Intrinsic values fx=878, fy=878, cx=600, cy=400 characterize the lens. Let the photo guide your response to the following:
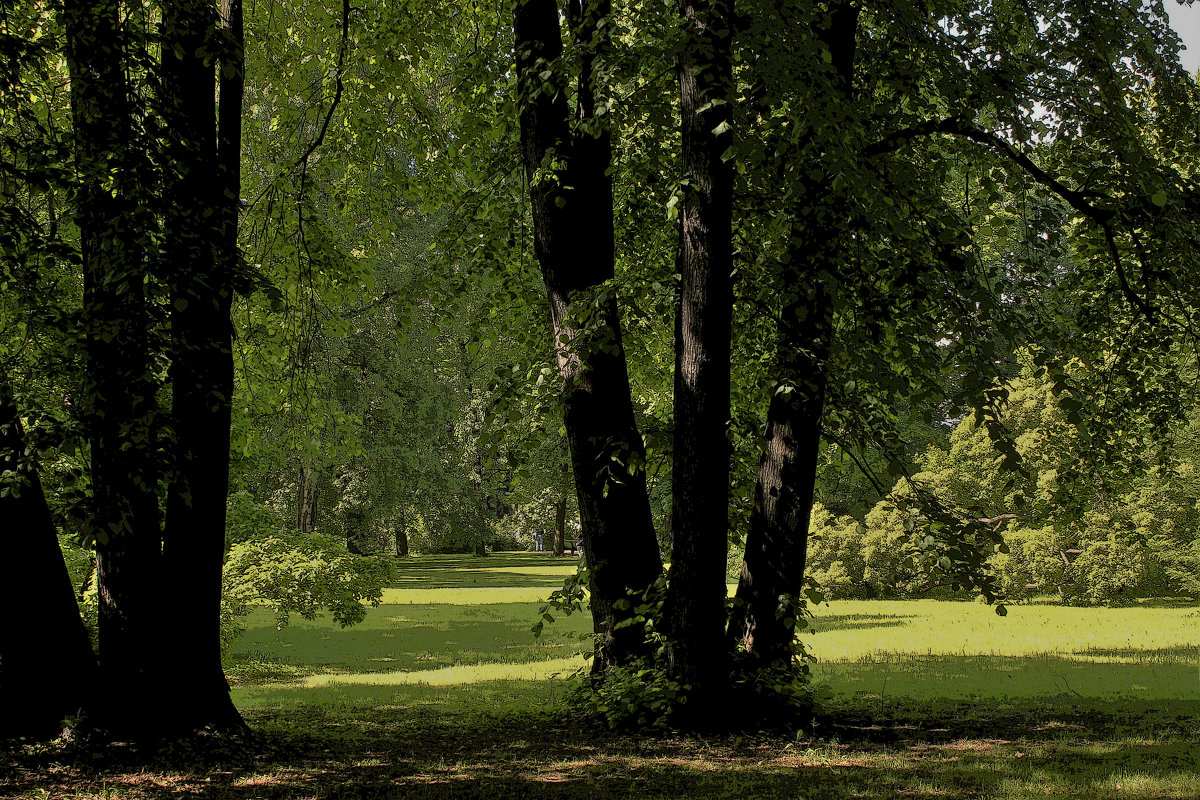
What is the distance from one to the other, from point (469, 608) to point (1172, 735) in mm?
17520

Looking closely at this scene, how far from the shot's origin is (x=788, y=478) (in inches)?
281

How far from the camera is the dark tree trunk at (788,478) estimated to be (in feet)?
21.7

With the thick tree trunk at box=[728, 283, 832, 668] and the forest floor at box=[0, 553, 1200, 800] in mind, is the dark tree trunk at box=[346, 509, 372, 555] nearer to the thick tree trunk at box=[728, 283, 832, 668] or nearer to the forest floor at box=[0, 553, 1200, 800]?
the forest floor at box=[0, 553, 1200, 800]

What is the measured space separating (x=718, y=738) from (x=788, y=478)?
6.93 ft

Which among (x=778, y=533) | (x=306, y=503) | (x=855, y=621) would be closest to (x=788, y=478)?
(x=778, y=533)

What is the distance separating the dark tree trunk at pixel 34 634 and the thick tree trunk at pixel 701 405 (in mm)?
4254

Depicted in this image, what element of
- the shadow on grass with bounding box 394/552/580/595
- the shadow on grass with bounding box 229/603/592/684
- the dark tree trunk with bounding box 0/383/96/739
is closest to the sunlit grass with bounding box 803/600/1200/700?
the shadow on grass with bounding box 229/603/592/684

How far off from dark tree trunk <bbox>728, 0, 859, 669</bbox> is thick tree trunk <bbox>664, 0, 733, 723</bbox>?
2.58 ft

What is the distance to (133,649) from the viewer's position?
6336mm

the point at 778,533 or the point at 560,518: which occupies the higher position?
the point at 778,533

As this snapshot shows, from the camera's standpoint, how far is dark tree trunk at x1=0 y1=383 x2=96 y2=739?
599cm

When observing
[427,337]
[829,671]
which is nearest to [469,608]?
[427,337]

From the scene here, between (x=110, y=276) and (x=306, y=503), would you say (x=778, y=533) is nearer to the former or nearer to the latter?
(x=110, y=276)

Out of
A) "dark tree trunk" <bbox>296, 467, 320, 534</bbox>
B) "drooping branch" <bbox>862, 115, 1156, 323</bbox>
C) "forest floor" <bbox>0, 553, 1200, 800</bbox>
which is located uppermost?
"drooping branch" <bbox>862, 115, 1156, 323</bbox>
